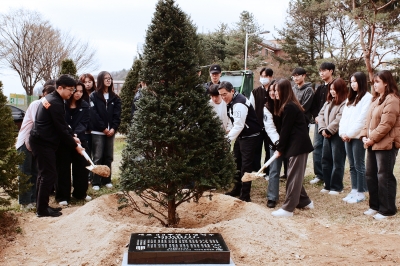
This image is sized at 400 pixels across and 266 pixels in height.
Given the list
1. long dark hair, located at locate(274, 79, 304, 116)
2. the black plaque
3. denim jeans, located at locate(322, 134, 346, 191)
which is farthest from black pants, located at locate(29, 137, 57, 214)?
denim jeans, located at locate(322, 134, 346, 191)

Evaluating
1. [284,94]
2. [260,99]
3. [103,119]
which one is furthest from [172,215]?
[260,99]

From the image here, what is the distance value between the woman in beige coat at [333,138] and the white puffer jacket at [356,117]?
38 cm

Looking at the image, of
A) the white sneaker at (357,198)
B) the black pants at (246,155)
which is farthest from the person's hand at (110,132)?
the white sneaker at (357,198)

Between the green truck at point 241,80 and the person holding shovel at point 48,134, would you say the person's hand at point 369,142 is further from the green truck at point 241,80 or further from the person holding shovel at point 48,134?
the green truck at point 241,80

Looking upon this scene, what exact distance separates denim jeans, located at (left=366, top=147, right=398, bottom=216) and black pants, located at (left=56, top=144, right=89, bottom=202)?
4.70 meters

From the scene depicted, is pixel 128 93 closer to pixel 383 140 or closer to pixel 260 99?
pixel 260 99

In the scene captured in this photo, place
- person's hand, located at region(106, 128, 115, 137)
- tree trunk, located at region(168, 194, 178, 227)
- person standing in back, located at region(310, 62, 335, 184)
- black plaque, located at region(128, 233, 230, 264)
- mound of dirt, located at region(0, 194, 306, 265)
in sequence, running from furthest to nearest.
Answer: person standing in back, located at region(310, 62, 335, 184), person's hand, located at region(106, 128, 115, 137), tree trunk, located at region(168, 194, 178, 227), mound of dirt, located at region(0, 194, 306, 265), black plaque, located at region(128, 233, 230, 264)

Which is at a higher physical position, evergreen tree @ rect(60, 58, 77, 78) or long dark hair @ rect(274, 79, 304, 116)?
evergreen tree @ rect(60, 58, 77, 78)

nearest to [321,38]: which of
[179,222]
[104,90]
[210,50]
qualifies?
[210,50]

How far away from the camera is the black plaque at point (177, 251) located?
3.68 metres

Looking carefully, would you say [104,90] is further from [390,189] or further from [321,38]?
[321,38]

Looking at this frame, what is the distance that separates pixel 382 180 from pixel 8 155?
523 centimetres

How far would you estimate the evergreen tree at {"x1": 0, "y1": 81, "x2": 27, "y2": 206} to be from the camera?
5141 mm

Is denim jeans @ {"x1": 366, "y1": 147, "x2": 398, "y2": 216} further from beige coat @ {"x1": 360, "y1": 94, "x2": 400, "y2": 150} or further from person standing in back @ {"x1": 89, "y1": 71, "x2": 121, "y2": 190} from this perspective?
person standing in back @ {"x1": 89, "y1": 71, "x2": 121, "y2": 190}
